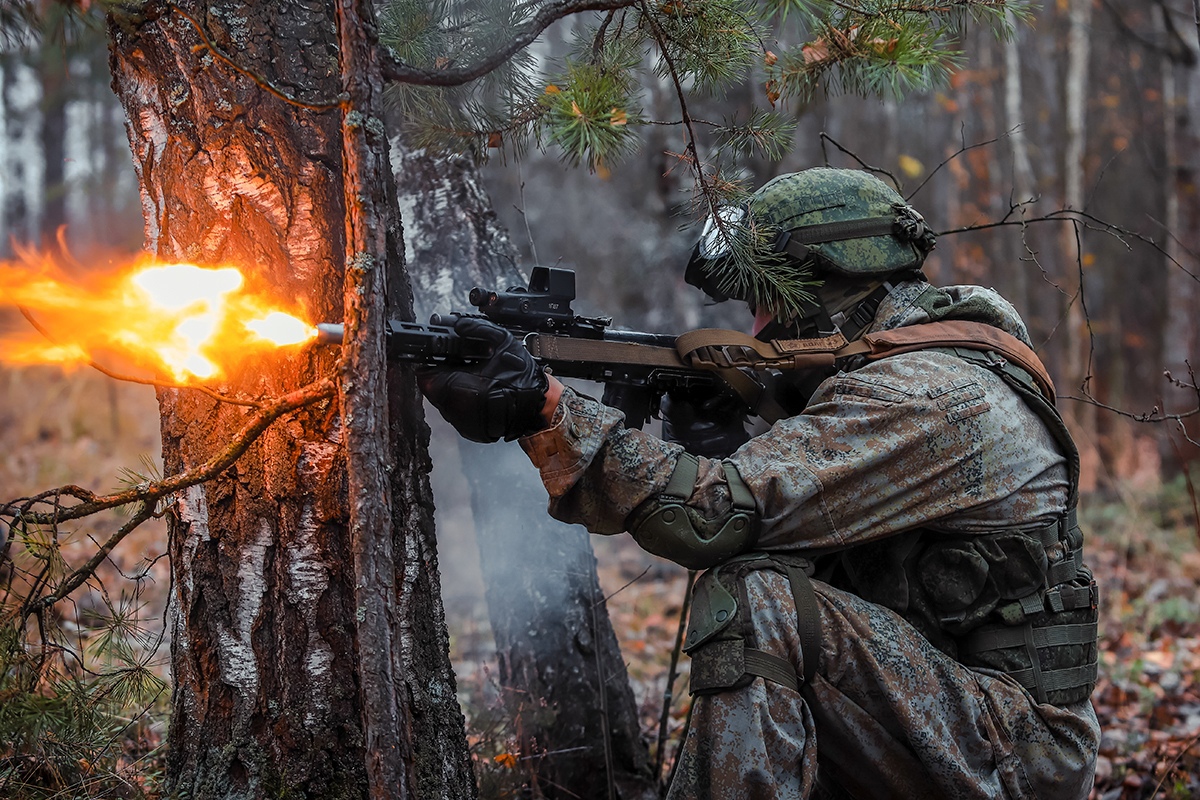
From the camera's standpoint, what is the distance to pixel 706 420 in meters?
3.08

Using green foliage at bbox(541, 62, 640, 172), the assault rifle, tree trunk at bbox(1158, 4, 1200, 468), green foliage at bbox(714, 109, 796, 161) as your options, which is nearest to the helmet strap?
the assault rifle

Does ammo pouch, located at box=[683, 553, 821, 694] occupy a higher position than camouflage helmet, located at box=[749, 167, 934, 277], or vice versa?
camouflage helmet, located at box=[749, 167, 934, 277]

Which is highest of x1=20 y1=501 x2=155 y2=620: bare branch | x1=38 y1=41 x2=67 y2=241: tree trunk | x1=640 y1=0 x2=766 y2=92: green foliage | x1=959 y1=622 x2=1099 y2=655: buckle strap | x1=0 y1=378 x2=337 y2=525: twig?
x1=38 y1=41 x2=67 y2=241: tree trunk

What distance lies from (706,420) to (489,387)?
107 centimetres

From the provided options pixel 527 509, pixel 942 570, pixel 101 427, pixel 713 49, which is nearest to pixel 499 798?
pixel 527 509

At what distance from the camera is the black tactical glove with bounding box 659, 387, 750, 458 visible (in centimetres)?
306

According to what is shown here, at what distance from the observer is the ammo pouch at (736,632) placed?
2.36 metres

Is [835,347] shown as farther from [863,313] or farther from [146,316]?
[146,316]

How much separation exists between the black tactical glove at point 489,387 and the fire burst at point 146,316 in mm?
360

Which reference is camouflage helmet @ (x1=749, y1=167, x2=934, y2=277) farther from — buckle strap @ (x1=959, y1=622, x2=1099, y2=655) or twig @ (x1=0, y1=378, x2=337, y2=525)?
twig @ (x1=0, y1=378, x2=337, y2=525)

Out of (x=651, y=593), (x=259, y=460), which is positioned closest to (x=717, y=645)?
(x=259, y=460)

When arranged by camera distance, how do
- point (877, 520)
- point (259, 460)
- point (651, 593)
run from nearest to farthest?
point (259, 460) < point (877, 520) < point (651, 593)

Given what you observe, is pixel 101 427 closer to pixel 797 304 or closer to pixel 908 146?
pixel 797 304

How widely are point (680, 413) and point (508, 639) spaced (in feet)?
3.81
